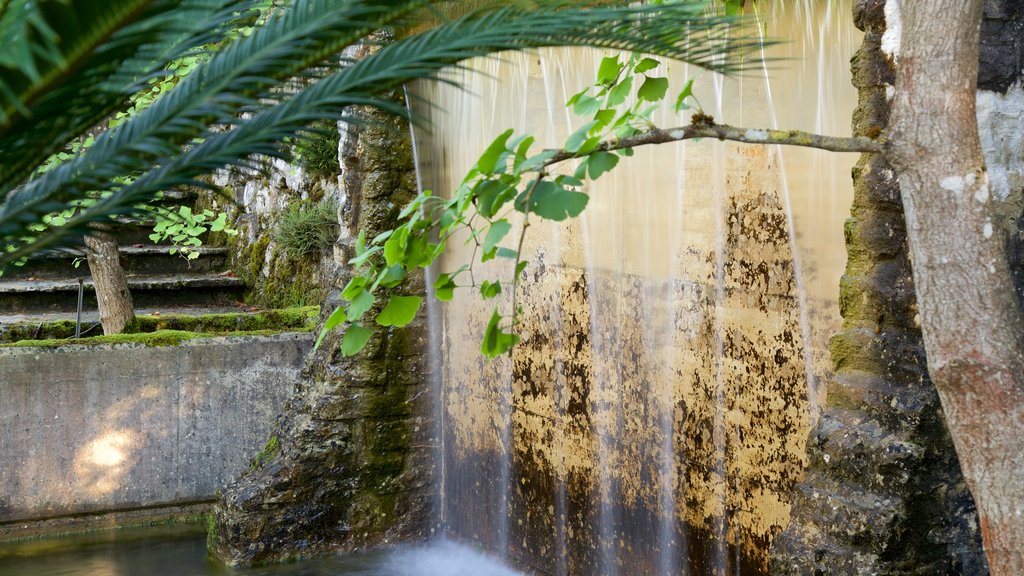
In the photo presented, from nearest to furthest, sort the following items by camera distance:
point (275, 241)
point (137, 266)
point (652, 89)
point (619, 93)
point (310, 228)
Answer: point (652, 89) < point (619, 93) < point (310, 228) < point (275, 241) < point (137, 266)

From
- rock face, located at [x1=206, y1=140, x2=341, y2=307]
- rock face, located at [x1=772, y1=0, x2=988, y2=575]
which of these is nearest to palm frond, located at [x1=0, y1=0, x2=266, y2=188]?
rock face, located at [x1=772, y1=0, x2=988, y2=575]

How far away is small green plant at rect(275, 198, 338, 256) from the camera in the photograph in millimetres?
9523

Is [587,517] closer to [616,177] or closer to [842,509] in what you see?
[616,177]

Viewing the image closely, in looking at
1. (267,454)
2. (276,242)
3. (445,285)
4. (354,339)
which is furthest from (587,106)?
(276,242)

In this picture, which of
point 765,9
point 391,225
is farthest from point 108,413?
point 765,9

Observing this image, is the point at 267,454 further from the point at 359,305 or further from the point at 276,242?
the point at 359,305

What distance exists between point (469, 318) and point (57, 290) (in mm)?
5076

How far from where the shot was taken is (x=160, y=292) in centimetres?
1041

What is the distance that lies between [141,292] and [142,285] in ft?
0.46

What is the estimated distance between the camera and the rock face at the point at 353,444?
258 inches

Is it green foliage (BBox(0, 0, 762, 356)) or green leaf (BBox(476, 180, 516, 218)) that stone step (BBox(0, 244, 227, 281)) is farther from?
green foliage (BBox(0, 0, 762, 356))

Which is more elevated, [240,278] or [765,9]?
[765,9]

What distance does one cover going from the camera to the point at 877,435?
3277 mm

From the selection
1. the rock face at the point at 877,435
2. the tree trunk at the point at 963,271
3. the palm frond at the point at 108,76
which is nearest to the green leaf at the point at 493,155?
the palm frond at the point at 108,76
